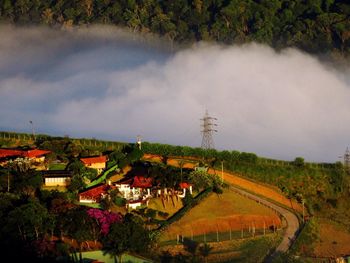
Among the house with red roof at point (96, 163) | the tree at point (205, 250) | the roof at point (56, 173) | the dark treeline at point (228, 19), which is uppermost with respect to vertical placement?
the dark treeline at point (228, 19)

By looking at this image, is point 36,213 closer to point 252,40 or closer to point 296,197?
point 296,197

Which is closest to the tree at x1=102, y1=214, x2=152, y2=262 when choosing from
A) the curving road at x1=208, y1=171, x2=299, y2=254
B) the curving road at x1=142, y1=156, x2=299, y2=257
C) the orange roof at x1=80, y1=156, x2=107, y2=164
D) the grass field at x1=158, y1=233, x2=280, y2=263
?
the grass field at x1=158, y1=233, x2=280, y2=263

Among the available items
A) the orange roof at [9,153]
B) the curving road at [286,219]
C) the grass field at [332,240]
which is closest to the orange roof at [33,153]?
the orange roof at [9,153]

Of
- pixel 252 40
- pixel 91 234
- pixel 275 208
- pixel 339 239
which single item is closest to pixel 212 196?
pixel 275 208

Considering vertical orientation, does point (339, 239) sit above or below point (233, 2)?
below

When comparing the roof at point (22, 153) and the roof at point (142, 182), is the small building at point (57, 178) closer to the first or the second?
the roof at point (142, 182)

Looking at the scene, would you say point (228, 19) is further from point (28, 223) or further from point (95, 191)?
point (28, 223)
